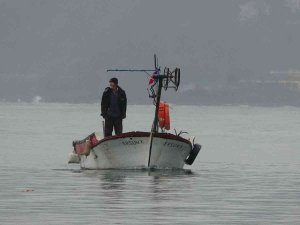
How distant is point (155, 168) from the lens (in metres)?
43.2

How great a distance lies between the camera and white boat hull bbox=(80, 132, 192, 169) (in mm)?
42656

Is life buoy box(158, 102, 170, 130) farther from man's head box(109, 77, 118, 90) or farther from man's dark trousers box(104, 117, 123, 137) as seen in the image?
man's head box(109, 77, 118, 90)

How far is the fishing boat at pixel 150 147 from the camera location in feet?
140

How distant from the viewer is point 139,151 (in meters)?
43.0

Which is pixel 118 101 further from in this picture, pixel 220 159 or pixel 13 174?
pixel 220 159

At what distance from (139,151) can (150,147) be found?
1.51 ft

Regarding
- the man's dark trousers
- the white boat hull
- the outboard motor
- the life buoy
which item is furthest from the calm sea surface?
the life buoy

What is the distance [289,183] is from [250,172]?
7.02m

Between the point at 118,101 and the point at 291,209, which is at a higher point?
the point at 118,101

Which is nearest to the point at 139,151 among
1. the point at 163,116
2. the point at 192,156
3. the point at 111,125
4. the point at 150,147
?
the point at 150,147

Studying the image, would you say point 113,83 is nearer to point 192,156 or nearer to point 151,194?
point 192,156

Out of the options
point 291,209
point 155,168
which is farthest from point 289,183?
point 291,209

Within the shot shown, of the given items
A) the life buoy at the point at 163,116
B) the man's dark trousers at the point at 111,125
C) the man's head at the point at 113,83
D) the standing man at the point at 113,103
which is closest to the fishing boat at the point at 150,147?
the life buoy at the point at 163,116

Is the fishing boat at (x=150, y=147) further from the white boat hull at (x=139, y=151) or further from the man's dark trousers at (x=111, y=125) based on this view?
the man's dark trousers at (x=111, y=125)
